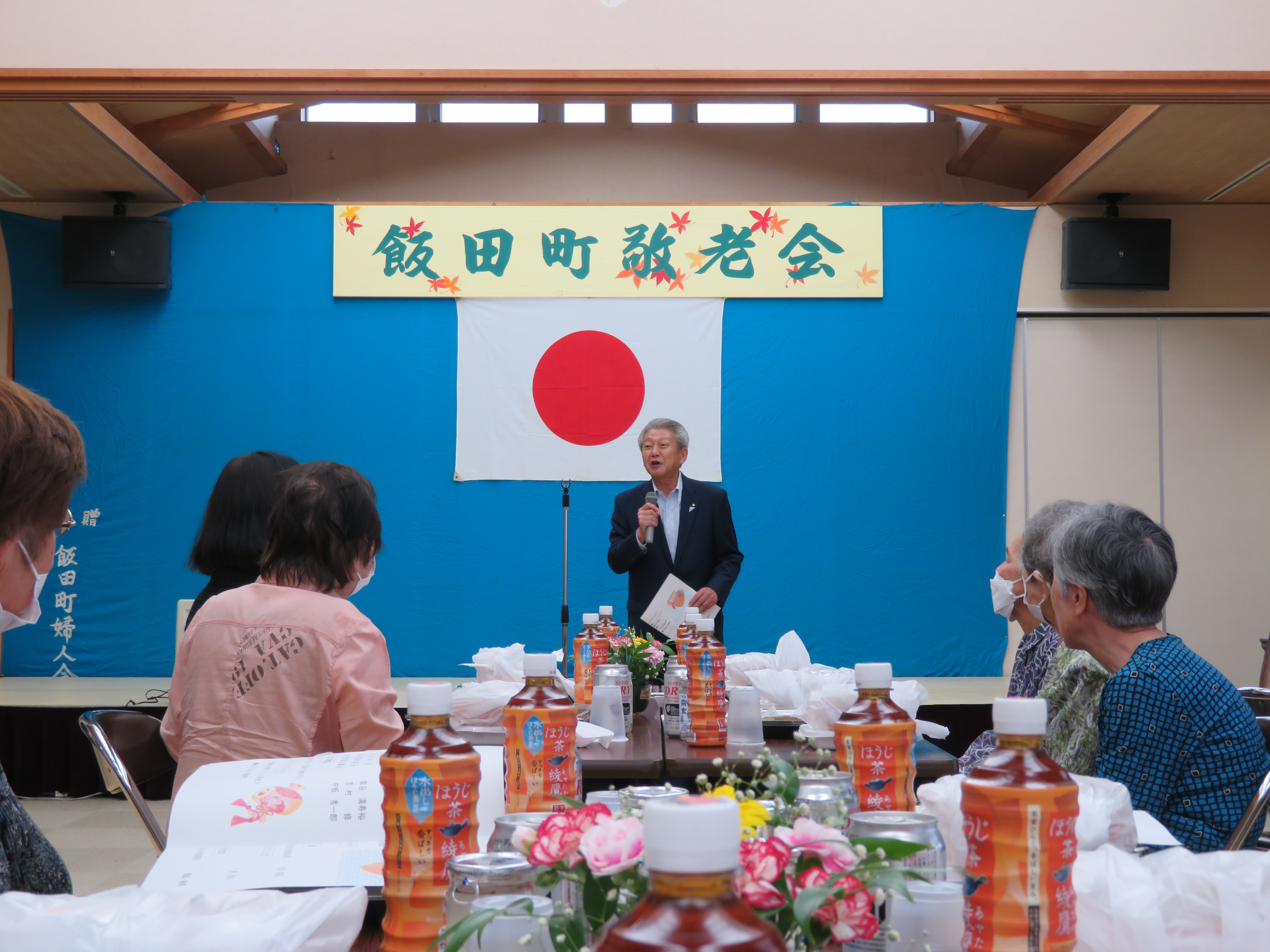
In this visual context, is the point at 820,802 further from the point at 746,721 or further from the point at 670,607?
the point at 670,607

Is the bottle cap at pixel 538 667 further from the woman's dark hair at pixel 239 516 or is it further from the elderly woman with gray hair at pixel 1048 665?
the woman's dark hair at pixel 239 516

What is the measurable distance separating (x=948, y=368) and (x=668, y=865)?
235 inches

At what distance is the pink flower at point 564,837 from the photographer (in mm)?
673

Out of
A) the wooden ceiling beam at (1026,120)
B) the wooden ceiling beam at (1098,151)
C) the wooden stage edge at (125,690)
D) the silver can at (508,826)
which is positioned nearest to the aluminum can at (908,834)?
the silver can at (508,826)

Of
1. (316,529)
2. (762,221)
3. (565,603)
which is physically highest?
(762,221)

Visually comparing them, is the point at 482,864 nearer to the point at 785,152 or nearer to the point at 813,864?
the point at 813,864

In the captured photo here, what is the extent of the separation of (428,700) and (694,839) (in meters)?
0.49

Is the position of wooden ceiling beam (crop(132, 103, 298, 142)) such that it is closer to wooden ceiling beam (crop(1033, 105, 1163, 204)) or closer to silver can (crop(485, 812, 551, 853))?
wooden ceiling beam (crop(1033, 105, 1163, 204))

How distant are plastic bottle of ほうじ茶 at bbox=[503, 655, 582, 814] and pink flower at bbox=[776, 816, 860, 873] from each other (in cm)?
58

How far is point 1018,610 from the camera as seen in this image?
2.41 metres

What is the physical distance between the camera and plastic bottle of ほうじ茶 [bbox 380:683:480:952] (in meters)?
0.89

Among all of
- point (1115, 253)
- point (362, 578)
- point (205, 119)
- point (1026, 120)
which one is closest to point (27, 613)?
point (362, 578)

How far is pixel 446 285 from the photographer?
240 inches

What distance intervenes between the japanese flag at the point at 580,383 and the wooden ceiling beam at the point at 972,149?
67.0 inches
